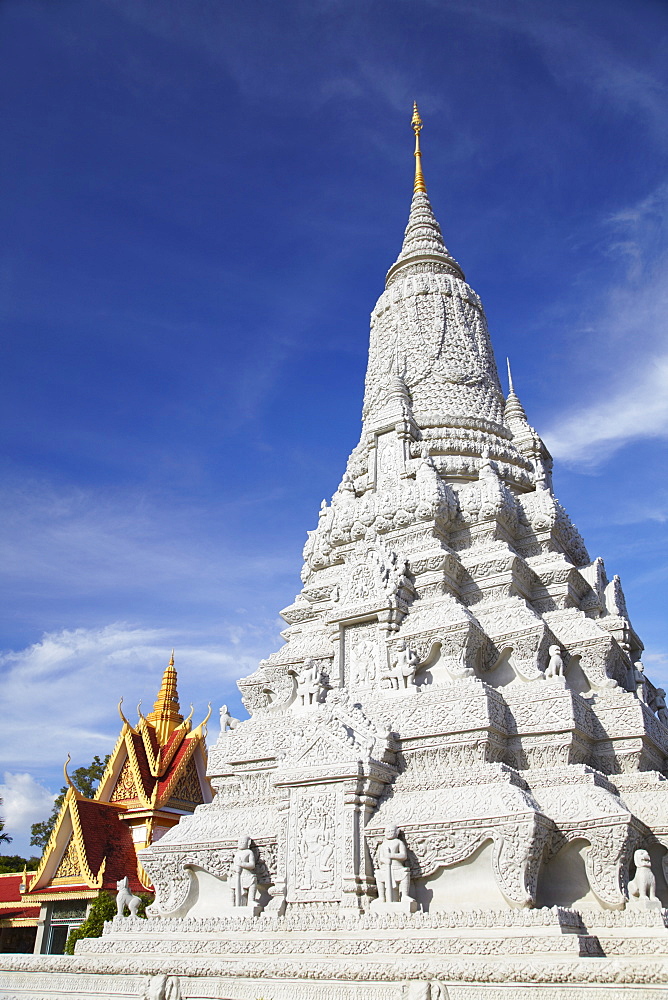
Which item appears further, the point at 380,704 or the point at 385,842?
the point at 380,704

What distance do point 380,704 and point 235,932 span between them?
3.40 m

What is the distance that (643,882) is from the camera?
8703 millimetres

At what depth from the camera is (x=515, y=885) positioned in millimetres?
8648

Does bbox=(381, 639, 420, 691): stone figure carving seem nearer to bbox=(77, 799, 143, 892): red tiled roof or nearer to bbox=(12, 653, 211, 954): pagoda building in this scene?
bbox=(12, 653, 211, 954): pagoda building

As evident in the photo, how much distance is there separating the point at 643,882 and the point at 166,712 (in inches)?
575

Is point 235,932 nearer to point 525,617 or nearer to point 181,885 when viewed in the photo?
point 181,885

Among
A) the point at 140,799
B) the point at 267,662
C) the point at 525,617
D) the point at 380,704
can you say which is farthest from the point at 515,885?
the point at 140,799

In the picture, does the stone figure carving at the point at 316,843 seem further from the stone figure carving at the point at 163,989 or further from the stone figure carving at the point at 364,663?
the stone figure carving at the point at 364,663

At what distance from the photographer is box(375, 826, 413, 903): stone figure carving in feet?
29.8

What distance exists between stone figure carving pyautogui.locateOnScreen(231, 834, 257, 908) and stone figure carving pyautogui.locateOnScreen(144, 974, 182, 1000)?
1.74 metres

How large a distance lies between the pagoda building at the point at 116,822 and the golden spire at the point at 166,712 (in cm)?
168

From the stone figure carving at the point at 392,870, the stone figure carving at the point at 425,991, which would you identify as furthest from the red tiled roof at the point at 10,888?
the stone figure carving at the point at 425,991

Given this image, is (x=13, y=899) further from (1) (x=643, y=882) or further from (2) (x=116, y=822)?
(1) (x=643, y=882)

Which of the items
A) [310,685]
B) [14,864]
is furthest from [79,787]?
[310,685]
